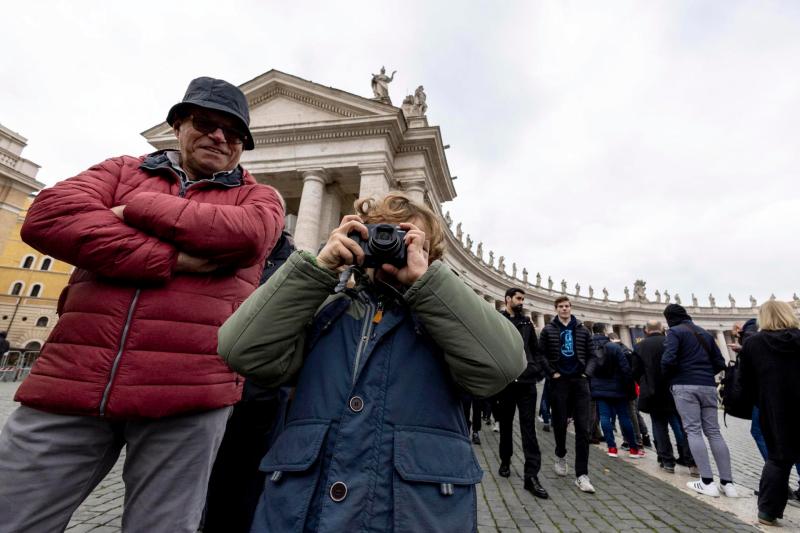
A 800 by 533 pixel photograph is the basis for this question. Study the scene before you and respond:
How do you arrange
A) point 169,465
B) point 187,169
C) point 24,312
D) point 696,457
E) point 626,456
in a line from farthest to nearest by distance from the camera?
point 24,312 → point 626,456 → point 696,457 → point 187,169 → point 169,465

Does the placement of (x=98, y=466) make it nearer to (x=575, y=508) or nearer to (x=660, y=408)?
(x=575, y=508)

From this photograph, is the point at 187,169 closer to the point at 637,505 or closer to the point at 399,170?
the point at 637,505

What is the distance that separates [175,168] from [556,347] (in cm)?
511

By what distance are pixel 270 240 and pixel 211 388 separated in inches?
30.2

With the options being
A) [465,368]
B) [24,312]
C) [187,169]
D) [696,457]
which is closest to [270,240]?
[187,169]

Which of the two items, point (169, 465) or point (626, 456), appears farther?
point (626, 456)

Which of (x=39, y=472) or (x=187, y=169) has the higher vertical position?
(x=187, y=169)

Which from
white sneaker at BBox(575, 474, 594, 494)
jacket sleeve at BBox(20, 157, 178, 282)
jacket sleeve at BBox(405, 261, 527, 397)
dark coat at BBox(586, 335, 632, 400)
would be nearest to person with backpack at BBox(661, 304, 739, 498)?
dark coat at BBox(586, 335, 632, 400)

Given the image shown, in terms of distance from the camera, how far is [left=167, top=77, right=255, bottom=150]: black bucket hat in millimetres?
1910

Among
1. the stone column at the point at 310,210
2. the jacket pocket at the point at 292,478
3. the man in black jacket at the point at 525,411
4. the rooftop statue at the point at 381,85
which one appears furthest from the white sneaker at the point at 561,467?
the rooftop statue at the point at 381,85

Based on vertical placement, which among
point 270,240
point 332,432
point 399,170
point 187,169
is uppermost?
point 399,170

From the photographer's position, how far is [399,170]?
14180 mm

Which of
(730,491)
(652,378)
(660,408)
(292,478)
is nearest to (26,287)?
(292,478)

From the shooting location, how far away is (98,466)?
1.52 meters
